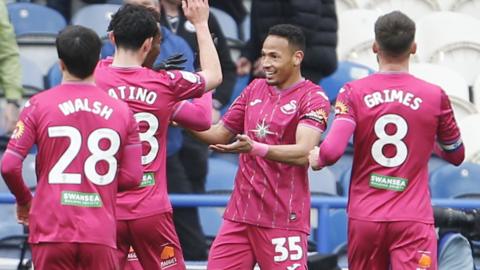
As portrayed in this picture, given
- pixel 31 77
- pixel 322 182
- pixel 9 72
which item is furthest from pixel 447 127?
pixel 31 77

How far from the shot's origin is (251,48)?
451 inches

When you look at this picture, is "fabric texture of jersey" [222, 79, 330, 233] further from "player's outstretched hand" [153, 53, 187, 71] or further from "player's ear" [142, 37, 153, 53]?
"player's ear" [142, 37, 153, 53]

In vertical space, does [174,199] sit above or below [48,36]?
below

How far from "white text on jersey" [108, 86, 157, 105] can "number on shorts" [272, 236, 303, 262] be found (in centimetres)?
117

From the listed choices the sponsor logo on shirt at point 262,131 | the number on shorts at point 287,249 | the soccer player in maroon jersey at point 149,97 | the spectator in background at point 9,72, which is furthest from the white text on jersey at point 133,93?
the spectator in background at point 9,72

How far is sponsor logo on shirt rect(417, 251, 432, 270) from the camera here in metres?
8.04

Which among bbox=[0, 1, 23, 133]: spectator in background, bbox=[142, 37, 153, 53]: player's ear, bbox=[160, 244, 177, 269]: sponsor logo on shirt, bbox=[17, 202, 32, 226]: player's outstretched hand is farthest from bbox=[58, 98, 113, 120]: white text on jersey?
bbox=[0, 1, 23, 133]: spectator in background

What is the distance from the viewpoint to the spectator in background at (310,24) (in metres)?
11.0

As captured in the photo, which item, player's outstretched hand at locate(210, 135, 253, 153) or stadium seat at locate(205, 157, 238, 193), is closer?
player's outstretched hand at locate(210, 135, 253, 153)

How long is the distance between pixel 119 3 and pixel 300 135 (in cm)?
426

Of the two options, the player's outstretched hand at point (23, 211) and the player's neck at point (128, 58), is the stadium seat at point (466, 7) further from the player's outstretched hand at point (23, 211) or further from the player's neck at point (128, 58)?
the player's outstretched hand at point (23, 211)

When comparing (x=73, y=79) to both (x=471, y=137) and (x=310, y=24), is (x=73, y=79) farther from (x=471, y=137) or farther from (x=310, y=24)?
(x=471, y=137)

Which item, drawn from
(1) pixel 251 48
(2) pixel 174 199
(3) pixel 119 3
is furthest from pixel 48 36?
(2) pixel 174 199

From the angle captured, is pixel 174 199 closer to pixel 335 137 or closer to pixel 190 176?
pixel 190 176
